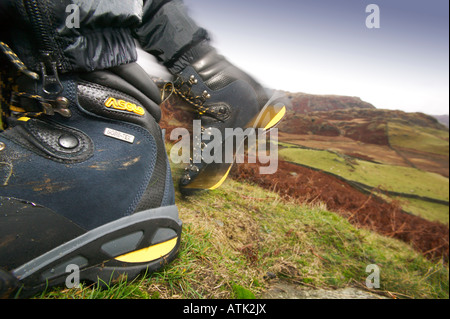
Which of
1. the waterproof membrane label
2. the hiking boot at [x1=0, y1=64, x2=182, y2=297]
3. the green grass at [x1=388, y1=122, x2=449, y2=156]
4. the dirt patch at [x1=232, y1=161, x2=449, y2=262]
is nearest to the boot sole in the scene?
the hiking boot at [x1=0, y1=64, x2=182, y2=297]

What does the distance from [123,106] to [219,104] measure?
2.04 ft

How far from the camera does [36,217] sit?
0.72 meters

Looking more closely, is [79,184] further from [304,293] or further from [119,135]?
[304,293]

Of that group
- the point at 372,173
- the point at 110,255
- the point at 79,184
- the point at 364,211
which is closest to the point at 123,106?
the point at 79,184

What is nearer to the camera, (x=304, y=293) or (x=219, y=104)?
(x=304, y=293)

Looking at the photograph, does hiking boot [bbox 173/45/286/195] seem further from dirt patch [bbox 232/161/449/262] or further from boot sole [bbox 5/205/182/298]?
dirt patch [bbox 232/161/449/262]

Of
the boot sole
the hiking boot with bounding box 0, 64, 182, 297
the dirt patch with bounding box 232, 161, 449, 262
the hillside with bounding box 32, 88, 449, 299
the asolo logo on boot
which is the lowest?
the dirt patch with bounding box 232, 161, 449, 262

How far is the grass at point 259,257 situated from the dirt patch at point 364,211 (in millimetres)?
689

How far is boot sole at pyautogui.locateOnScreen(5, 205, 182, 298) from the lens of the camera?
2.32ft

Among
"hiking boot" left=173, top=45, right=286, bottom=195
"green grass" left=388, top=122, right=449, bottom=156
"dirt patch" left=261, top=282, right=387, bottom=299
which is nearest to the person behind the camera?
"dirt patch" left=261, top=282, right=387, bottom=299

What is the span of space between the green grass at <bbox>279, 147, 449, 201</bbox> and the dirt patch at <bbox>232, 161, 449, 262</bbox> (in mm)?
1350

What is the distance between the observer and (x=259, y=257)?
1315mm
